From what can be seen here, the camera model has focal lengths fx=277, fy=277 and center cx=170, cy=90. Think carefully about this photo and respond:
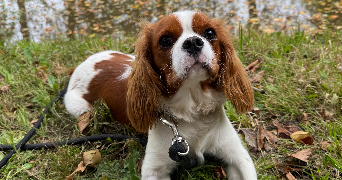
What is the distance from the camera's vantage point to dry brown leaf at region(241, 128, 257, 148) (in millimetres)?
2682

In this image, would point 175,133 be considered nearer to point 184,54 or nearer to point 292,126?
point 184,54

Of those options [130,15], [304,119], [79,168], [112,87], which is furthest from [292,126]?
[130,15]

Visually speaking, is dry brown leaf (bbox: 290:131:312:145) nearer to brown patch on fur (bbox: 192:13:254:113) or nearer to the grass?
the grass

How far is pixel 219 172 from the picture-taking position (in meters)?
2.41

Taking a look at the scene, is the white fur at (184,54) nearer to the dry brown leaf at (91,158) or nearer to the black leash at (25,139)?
the dry brown leaf at (91,158)

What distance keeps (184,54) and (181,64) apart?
→ 2.6 inches

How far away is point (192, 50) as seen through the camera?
174 centimetres

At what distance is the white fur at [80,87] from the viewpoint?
3.20 meters

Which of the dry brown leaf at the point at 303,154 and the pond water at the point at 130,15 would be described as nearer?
the dry brown leaf at the point at 303,154

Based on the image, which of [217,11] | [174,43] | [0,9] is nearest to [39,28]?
[0,9]

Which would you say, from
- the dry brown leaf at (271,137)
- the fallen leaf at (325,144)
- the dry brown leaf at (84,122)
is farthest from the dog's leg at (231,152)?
the dry brown leaf at (84,122)

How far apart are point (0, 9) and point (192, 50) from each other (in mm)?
9133

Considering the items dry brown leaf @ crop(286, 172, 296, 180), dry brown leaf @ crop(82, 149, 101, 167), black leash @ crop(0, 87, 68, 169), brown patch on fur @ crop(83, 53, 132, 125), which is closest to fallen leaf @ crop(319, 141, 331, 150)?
dry brown leaf @ crop(286, 172, 296, 180)

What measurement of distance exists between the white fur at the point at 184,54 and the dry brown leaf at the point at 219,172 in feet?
3.44
